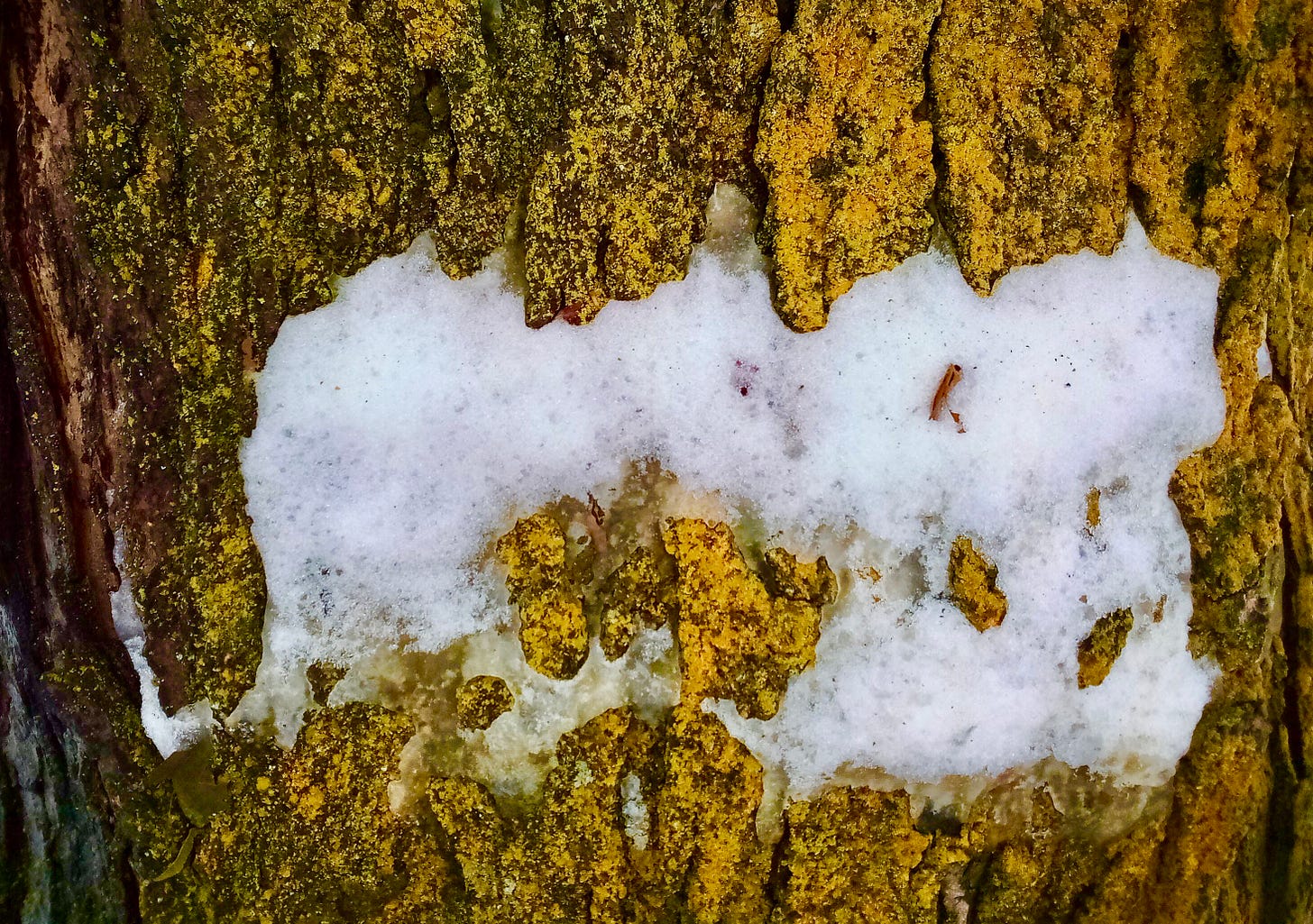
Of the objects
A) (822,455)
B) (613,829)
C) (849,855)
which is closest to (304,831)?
(613,829)

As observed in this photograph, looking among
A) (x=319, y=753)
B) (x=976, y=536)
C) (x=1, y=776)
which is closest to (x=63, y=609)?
(x=1, y=776)

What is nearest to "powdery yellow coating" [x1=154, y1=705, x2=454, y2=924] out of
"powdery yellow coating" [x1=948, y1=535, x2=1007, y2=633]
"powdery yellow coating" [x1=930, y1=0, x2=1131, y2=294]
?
"powdery yellow coating" [x1=948, y1=535, x2=1007, y2=633]

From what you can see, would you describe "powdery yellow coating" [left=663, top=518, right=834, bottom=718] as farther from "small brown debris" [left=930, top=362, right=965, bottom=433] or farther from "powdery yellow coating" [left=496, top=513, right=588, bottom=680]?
"small brown debris" [left=930, top=362, right=965, bottom=433]

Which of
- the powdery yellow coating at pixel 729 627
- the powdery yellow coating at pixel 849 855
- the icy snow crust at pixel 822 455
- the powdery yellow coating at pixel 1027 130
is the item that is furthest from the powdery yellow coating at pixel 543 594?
the powdery yellow coating at pixel 1027 130

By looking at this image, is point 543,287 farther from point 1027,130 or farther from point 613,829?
point 613,829

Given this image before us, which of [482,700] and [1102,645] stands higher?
[1102,645]

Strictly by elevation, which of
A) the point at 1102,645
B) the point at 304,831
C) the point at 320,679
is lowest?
the point at 304,831

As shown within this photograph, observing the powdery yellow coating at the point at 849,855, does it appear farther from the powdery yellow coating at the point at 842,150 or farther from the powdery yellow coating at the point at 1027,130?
the powdery yellow coating at the point at 1027,130
